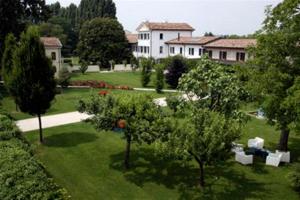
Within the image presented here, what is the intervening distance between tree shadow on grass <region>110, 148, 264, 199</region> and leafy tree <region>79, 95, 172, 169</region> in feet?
5.43

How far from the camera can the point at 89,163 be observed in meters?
16.3

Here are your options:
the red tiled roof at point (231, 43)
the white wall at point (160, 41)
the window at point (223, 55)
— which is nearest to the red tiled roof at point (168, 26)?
the white wall at point (160, 41)

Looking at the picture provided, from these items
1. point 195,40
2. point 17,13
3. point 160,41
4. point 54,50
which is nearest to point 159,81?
point 17,13

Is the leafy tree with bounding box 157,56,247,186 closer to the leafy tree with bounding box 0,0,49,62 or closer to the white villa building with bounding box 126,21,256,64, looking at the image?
the leafy tree with bounding box 0,0,49,62

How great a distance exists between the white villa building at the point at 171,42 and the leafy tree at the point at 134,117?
36.5 meters

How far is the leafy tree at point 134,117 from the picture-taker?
14109 mm

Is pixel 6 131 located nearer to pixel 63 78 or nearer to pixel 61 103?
pixel 61 103

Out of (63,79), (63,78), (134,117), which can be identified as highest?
(63,78)

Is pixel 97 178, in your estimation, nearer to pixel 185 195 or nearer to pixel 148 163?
pixel 148 163

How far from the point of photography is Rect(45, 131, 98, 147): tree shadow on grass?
18859 millimetres

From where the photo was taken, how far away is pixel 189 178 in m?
15.0

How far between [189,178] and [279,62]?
22.8ft

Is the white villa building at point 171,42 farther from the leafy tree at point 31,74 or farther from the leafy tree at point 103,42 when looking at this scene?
the leafy tree at point 31,74

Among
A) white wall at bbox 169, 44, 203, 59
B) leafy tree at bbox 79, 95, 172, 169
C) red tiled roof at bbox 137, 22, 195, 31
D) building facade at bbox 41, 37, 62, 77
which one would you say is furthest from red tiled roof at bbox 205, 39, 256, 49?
leafy tree at bbox 79, 95, 172, 169
